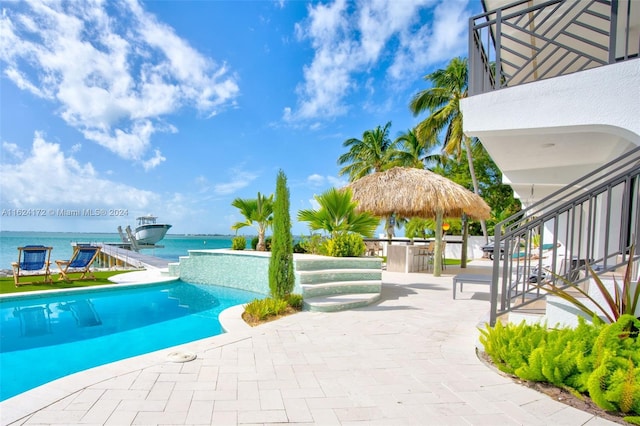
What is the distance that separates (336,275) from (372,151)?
1894cm

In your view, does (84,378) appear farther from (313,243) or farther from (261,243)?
(261,243)

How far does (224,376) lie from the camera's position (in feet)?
11.3

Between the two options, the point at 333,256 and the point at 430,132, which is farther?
the point at 430,132

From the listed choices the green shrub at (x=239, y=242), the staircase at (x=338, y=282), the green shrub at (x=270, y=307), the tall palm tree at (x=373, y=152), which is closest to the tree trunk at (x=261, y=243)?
the green shrub at (x=239, y=242)

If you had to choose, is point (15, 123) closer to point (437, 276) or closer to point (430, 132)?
point (437, 276)

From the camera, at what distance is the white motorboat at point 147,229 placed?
128 ft

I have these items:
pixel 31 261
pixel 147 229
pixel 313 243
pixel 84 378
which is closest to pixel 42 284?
pixel 31 261

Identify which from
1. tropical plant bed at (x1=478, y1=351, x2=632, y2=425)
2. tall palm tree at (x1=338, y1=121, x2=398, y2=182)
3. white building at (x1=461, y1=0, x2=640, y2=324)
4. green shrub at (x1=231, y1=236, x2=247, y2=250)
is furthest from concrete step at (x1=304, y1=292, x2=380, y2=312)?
tall palm tree at (x1=338, y1=121, x2=398, y2=182)

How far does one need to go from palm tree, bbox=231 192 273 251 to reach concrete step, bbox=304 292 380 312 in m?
5.25

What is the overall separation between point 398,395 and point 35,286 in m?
11.8

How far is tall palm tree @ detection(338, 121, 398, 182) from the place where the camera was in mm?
24875

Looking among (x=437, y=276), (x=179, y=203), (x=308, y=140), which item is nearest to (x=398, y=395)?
(x=437, y=276)

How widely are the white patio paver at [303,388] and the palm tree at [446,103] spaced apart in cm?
1675

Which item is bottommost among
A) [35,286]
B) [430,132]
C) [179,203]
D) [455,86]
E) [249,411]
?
[35,286]
